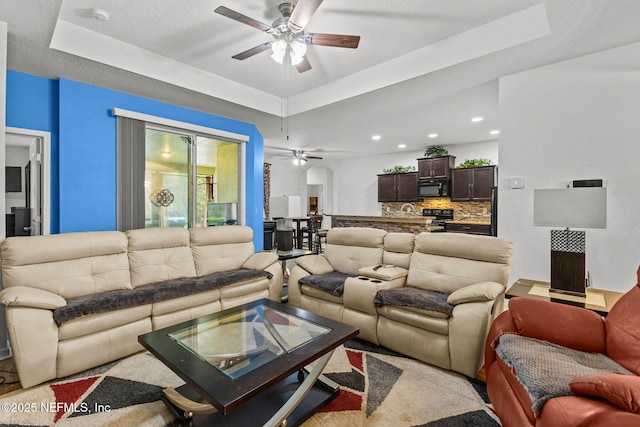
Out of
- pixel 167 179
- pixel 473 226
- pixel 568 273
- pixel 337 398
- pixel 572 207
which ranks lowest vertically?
pixel 337 398

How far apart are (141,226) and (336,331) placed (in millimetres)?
3074

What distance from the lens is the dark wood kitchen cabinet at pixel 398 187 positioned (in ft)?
25.8

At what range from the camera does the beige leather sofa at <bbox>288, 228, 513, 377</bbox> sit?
7.32ft

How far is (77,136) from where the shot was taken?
3279mm

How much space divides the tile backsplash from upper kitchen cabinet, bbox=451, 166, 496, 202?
331 millimetres

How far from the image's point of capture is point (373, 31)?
2.83m

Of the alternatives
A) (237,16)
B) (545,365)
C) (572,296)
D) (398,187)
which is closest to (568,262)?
(572,296)

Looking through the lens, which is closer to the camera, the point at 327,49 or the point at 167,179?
the point at 327,49

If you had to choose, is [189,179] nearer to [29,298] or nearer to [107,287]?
[107,287]

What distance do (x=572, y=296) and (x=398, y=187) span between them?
239 inches

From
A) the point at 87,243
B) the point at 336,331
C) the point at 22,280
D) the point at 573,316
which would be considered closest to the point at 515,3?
the point at 573,316

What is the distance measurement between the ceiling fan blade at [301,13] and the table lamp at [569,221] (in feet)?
6.87

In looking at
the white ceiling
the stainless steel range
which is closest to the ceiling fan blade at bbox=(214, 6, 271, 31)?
the white ceiling

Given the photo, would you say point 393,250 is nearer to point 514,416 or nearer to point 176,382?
point 514,416
